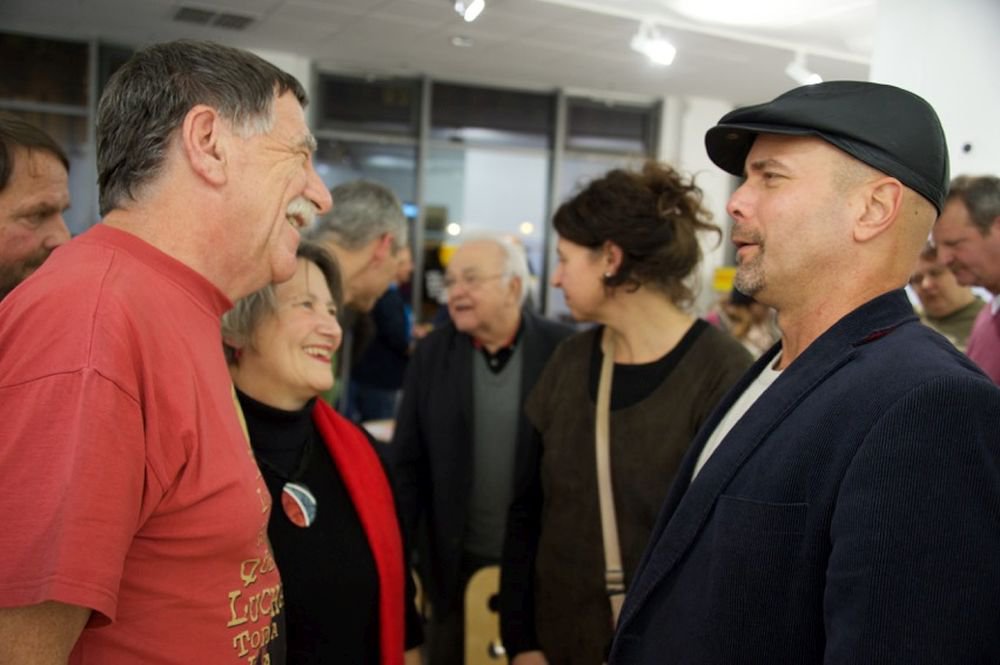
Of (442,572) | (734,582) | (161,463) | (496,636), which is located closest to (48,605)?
(161,463)

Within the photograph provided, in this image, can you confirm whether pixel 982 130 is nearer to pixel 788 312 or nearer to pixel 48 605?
pixel 788 312

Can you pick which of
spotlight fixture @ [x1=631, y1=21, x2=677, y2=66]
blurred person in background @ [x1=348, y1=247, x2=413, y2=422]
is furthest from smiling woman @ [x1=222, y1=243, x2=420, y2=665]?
spotlight fixture @ [x1=631, y1=21, x2=677, y2=66]

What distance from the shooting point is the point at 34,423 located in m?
0.83

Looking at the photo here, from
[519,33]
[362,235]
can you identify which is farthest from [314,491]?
[519,33]

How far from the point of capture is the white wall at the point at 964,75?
3213 mm

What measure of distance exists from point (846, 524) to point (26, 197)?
1510mm

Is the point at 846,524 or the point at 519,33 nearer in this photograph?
the point at 846,524

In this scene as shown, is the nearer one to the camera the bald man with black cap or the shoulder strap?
the bald man with black cap

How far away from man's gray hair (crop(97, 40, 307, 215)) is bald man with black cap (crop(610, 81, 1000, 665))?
0.71m

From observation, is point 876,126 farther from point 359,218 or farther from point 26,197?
point 359,218

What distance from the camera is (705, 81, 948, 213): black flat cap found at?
3.47ft

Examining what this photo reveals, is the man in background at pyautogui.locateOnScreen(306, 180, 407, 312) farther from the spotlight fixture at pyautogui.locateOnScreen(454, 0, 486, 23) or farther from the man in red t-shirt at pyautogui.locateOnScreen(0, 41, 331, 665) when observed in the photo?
the man in red t-shirt at pyautogui.locateOnScreen(0, 41, 331, 665)

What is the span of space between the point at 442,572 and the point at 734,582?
1622 millimetres

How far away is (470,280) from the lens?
105 inches
